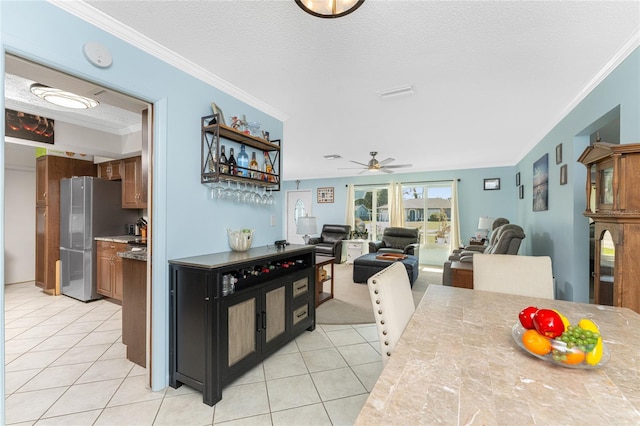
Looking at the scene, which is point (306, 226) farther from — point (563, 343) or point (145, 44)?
point (563, 343)

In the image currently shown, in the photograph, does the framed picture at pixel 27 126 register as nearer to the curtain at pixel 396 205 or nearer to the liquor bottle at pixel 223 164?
the liquor bottle at pixel 223 164

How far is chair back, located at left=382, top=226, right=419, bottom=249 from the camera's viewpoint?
21.5 ft

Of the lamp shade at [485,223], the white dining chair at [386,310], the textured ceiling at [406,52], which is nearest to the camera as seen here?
the white dining chair at [386,310]

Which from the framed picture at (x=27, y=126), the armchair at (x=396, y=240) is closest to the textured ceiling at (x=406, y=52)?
the framed picture at (x=27, y=126)

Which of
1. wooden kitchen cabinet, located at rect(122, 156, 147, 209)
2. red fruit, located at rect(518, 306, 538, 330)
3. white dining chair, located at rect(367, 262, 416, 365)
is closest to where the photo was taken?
red fruit, located at rect(518, 306, 538, 330)

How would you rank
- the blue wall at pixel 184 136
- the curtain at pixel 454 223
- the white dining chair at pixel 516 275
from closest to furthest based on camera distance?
the blue wall at pixel 184 136, the white dining chair at pixel 516 275, the curtain at pixel 454 223

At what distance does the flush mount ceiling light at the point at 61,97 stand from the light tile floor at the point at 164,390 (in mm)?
2395

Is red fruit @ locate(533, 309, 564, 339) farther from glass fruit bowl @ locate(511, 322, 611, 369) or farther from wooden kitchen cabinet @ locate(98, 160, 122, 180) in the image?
wooden kitchen cabinet @ locate(98, 160, 122, 180)

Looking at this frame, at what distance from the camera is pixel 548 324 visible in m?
0.97

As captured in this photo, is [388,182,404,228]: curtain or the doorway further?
[388,182,404,228]: curtain

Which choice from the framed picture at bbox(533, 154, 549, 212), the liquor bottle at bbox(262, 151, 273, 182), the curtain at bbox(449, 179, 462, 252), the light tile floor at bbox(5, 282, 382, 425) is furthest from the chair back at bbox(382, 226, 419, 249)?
the liquor bottle at bbox(262, 151, 273, 182)

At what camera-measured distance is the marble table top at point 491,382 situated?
69 cm

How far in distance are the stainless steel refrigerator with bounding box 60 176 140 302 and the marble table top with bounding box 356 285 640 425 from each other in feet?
15.3

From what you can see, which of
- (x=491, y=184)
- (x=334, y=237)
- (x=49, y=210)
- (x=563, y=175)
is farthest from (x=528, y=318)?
(x=334, y=237)
